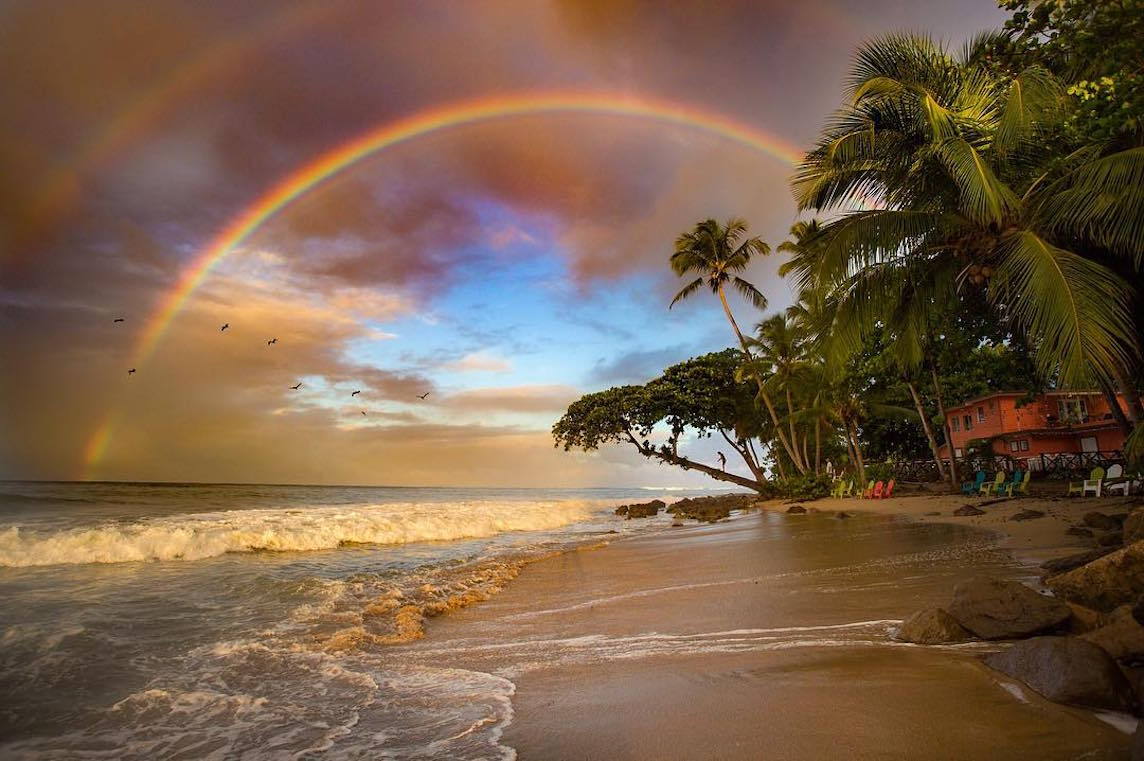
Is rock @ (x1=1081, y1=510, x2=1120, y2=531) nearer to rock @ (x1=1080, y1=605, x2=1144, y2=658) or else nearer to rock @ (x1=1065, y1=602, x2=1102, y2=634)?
rock @ (x1=1065, y1=602, x2=1102, y2=634)

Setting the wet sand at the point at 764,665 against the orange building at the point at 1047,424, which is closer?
the wet sand at the point at 764,665

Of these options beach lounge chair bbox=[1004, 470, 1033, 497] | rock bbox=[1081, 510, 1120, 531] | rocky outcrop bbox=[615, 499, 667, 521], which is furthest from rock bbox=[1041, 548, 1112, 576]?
rocky outcrop bbox=[615, 499, 667, 521]

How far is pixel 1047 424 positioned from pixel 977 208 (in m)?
28.7

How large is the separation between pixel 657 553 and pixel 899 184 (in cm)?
805

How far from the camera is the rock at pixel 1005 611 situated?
3939 millimetres

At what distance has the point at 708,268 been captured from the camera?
99.6 ft

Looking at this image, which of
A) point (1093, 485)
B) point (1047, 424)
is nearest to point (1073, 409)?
point (1047, 424)

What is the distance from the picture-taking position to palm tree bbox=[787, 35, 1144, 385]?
721cm

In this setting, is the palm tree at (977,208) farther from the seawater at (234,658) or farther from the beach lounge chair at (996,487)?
the beach lounge chair at (996,487)

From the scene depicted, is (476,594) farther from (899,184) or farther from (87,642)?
(899,184)

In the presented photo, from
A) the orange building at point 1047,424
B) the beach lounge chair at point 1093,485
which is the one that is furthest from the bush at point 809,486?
the beach lounge chair at point 1093,485

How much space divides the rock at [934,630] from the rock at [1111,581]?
4.02 feet

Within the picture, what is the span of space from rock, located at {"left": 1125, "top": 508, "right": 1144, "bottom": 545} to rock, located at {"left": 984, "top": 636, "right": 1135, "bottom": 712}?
11.7ft

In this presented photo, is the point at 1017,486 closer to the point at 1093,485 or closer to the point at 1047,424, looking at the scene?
the point at 1093,485
